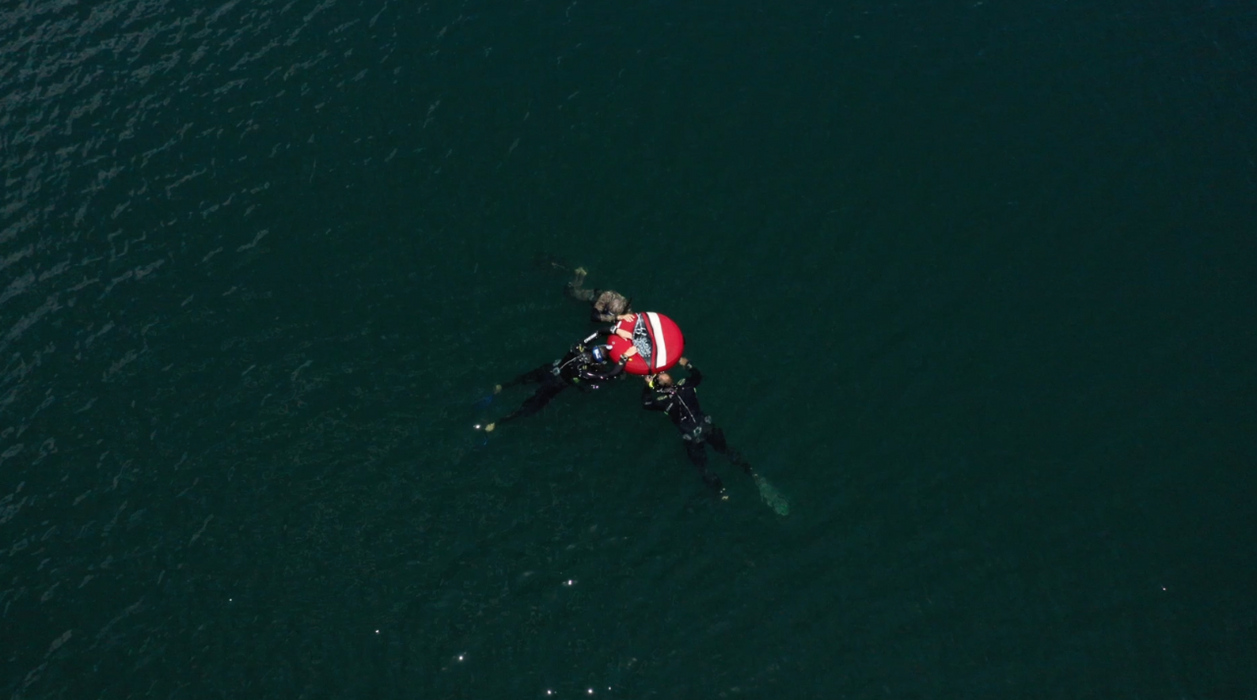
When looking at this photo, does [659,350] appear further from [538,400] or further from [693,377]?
[538,400]

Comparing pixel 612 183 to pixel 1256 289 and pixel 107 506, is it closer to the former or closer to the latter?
pixel 107 506

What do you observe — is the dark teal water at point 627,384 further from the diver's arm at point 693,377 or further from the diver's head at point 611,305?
the diver's head at point 611,305

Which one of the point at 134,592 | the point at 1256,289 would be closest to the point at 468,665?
the point at 134,592

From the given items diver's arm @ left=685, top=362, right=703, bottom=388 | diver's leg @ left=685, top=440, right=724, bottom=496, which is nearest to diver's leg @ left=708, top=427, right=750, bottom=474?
diver's leg @ left=685, top=440, right=724, bottom=496

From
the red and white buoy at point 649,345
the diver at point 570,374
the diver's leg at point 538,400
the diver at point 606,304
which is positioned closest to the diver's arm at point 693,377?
the red and white buoy at point 649,345

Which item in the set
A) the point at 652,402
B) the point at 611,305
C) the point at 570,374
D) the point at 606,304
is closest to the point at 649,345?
the point at 652,402

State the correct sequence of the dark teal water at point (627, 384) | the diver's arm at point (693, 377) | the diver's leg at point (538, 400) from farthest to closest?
the diver's leg at point (538, 400) < the diver's arm at point (693, 377) < the dark teal water at point (627, 384)
